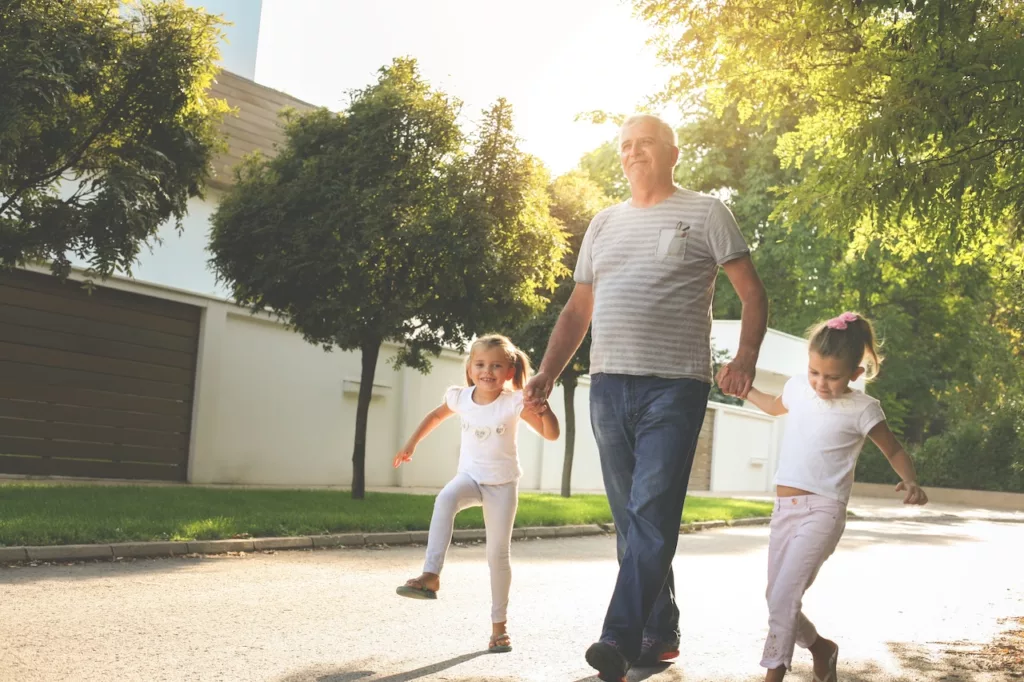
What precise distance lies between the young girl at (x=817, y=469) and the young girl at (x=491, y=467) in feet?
3.72

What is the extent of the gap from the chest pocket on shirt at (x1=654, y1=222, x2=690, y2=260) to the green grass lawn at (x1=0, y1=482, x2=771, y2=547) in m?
6.25

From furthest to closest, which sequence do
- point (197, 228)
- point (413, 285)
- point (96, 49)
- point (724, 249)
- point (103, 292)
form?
point (197, 228) → point (103, 292) → point (413, 285) → point (96, 49) → point (724, 249)

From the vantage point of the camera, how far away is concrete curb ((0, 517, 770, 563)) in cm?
909

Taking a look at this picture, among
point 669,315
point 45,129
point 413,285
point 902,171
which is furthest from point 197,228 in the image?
point 669,315

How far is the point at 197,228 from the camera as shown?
20.9 meters

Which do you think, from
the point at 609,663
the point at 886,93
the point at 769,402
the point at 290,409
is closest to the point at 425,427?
the point at 769,402

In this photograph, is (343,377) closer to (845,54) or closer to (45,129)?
(45,129)

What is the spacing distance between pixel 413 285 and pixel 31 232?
4679 millimetres

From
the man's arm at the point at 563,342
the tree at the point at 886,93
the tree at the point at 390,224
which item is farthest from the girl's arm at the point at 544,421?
the tree at the point at 390,224

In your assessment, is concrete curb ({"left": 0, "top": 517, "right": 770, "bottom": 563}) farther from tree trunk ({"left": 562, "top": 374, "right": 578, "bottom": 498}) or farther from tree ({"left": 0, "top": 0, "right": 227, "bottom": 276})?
tree trunk ({"left": 562, "top": 374, "right": 578, "bottom": 498})

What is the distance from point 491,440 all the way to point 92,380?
1321cm

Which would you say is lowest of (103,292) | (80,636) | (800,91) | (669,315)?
(80,636)

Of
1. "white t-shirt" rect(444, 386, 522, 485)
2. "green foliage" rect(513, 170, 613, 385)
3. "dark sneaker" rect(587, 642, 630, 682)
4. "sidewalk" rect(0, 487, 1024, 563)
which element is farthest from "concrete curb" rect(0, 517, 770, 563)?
"green foliage" rect(513, 170, 613, 385)

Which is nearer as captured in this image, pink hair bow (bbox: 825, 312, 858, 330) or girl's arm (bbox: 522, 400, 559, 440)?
pink hair bow (bbox: 825, 312, 858, 330)
